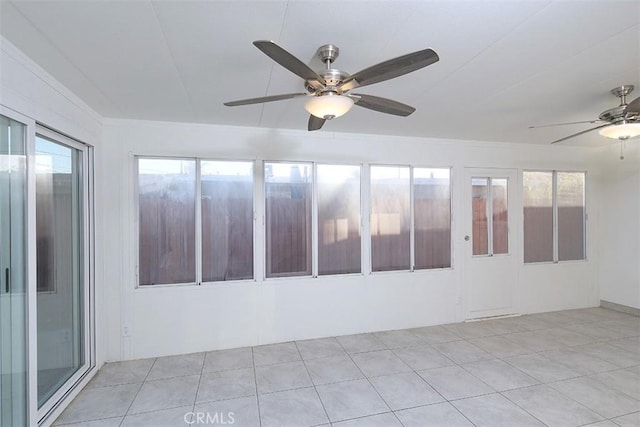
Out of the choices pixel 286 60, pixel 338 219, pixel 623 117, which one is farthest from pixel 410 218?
pixel 286 60

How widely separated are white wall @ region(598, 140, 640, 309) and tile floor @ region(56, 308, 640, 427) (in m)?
1.16

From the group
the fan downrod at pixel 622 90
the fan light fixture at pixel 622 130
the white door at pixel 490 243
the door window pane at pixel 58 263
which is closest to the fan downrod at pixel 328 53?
the door window pane at pixel 58 263

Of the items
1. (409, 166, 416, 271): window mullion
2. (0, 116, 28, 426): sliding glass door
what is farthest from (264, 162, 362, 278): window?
(0, 116, 28, 426): sliding glass door

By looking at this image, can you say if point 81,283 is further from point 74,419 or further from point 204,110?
point 204,110

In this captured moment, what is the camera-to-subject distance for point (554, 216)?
190 inches

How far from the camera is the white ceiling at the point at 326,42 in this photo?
61.4 inches

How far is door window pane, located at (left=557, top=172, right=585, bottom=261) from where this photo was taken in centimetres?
487

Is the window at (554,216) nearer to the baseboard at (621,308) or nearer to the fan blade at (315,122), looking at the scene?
the baseboard at (621,308)

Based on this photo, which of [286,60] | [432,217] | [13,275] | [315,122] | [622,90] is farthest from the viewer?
[432,217]

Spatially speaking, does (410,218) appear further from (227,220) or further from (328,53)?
(328,53)

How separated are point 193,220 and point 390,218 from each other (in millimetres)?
2438

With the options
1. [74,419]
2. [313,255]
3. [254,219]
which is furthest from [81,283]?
[313,255]

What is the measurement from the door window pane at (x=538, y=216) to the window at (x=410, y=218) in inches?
53.6

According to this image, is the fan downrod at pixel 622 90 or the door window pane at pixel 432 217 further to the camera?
the door window pane at pixel 432 217
